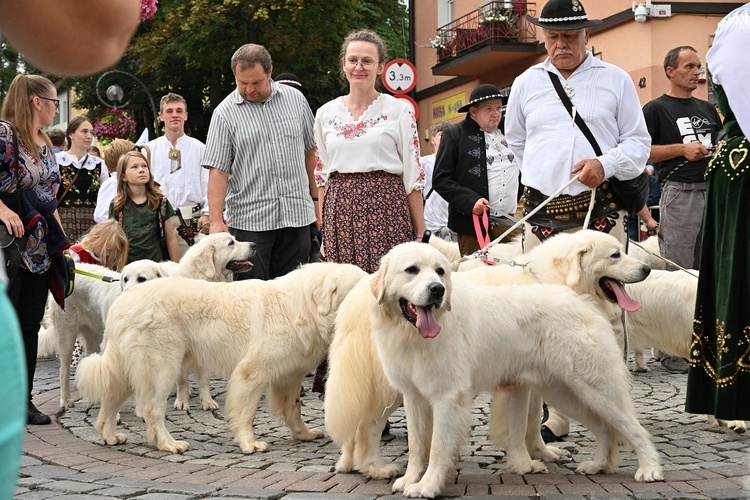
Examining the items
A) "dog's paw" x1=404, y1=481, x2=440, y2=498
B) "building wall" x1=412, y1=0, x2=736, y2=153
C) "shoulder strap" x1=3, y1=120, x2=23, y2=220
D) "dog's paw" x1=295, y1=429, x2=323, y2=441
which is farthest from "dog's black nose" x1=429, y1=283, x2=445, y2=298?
"building wall" x1=412, y1=0, x2=736, y2=153

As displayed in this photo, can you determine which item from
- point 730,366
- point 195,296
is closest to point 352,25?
point 195,296

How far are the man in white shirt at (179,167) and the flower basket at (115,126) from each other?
71.7 ft

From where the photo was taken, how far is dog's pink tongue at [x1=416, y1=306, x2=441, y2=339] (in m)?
4.52

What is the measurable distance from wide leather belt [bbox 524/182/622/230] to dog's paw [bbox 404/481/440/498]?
2044 mm

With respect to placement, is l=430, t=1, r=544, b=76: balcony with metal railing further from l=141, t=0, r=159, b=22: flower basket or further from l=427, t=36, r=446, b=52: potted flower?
l=141, t=0, r=159, b=22: flower basket

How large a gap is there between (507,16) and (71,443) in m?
20.4

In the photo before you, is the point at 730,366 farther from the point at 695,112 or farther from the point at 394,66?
the point at 394,66

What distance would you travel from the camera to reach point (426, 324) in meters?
4.53

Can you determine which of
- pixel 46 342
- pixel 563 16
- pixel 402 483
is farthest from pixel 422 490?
pixel 46 342

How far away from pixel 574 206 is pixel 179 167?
17.3 feet

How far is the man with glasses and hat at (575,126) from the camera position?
18.4ft

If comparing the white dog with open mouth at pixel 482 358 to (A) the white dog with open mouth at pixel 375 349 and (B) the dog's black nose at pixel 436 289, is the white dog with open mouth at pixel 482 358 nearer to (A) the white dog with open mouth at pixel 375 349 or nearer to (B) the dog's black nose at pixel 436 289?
(B) the dog's black nose at pixel 436 289

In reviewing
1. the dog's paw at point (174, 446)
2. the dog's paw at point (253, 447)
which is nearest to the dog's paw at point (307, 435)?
the dog's paw at point (253, 447)

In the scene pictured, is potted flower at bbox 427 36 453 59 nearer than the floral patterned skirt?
No
